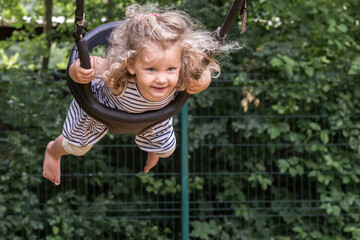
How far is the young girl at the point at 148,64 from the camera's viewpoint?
7.40 ft

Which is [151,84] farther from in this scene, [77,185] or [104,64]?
[77,185]

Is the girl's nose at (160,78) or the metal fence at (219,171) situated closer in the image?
the girl's nose at (160,78)

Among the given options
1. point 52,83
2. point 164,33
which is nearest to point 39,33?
point 52,83

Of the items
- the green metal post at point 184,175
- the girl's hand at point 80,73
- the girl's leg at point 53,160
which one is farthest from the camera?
the green metal post at point 184,175

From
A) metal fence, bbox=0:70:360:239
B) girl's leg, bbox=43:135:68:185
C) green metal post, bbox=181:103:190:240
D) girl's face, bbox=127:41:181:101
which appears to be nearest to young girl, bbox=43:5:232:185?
girl's face, bbox=127:41:181:101

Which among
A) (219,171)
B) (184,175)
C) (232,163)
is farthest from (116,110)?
(219,171)

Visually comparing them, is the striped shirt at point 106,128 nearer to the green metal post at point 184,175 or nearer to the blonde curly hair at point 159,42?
the blonde curly hair at point 159,42

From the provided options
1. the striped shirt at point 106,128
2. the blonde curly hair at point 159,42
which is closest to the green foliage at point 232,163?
the striped shirt at point 106,128

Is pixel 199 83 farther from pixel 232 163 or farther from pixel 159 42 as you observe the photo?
pixel 232 163

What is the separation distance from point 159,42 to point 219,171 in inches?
118

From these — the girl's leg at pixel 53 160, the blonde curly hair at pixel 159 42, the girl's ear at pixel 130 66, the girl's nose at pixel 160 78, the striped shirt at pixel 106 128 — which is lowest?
the girl's leg at pixel 53 160

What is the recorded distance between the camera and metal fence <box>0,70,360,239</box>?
4883mm

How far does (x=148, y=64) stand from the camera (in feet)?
7.34

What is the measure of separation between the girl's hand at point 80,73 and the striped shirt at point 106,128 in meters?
0.22
